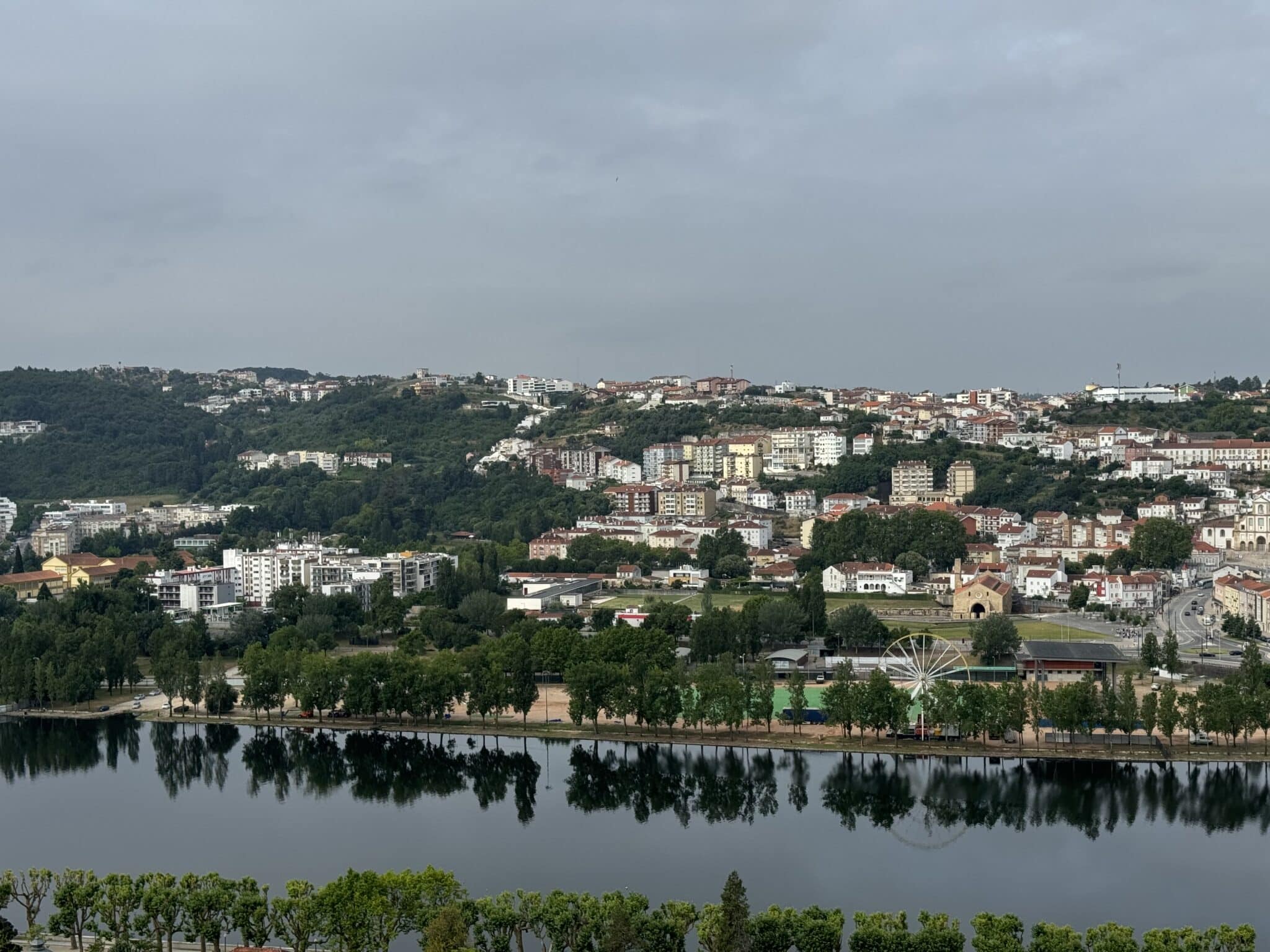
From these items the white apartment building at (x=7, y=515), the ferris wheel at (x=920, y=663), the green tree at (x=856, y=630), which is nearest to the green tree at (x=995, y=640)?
the ferris wheel at (x=920, y=663)

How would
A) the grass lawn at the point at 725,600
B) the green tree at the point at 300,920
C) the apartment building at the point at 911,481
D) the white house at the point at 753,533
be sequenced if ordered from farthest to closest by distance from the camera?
1. the apartment building at the point at 911,481
2. the white house at the point at 753,533
3. the grass lawn at the point at 725,600
4. the green tree at the point at 300,920

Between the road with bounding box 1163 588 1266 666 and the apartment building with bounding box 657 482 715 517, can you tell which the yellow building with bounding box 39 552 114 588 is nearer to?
the apartment building with bounding box 657 482 715 517

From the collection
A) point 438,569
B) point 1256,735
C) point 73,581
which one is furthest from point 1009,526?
point 73,581

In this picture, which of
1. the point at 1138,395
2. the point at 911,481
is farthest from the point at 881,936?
the point at 1138,395

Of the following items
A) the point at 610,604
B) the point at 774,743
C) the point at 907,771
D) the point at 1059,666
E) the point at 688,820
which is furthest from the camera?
the point at 610,604

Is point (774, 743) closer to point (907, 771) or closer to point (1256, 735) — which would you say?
point (907, 771)

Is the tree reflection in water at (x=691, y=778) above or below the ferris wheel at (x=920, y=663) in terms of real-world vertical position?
below

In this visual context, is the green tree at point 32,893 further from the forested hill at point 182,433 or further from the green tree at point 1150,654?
the forested hill at point 182,433

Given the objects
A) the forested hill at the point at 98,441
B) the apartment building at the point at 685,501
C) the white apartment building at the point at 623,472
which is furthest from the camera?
the forested hill at the point at 98,441

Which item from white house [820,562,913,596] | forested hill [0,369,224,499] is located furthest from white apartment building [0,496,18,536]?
white house [820,562,913,596]
